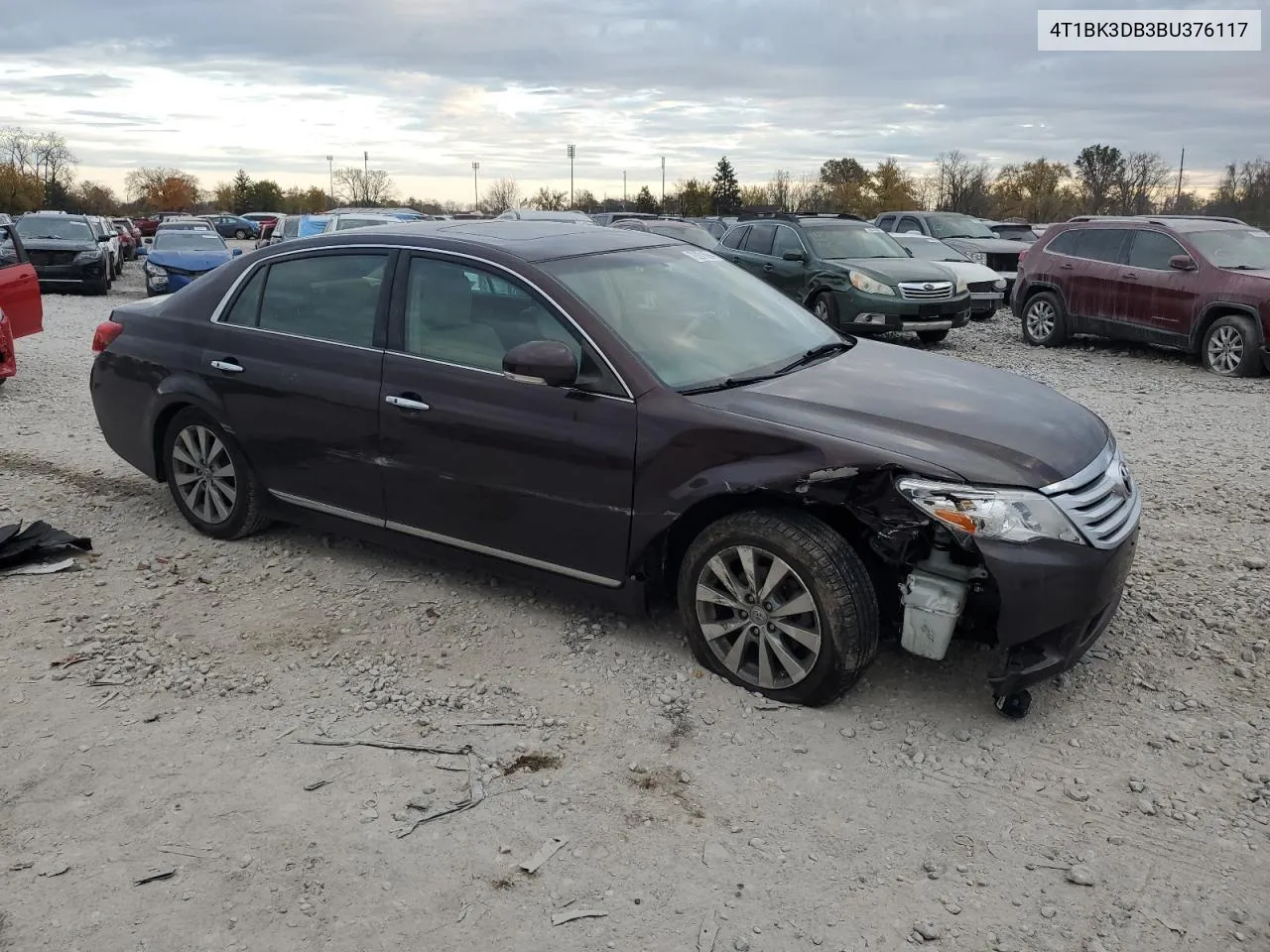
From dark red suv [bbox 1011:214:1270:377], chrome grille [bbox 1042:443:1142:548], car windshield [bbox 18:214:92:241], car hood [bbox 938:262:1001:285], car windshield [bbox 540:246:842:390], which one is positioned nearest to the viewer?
chrome grille [bbox 1042:443:1142:548]

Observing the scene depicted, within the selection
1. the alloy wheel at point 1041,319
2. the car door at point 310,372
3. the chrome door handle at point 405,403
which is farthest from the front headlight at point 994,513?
the alloy wheel at point 1041,319

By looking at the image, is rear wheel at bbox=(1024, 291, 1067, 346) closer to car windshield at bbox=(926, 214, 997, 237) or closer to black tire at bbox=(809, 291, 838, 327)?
black tire at bbox=(809, 291, 838, 327)

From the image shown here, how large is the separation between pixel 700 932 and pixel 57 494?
17.6 feet

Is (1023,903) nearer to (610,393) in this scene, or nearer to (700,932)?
(700,932)

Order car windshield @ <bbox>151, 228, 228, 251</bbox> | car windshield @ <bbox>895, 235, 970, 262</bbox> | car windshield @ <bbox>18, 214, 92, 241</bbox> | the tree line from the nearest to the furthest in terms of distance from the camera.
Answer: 1. car windshield @ <bbox>895, 235, 970, 262</bbox>
2. car windshield @ <bbox>151, 228, 228, 251</bbox>
3. car windshield @ <bbox>18, 214, 92, 241</bbox>
4. the tree line

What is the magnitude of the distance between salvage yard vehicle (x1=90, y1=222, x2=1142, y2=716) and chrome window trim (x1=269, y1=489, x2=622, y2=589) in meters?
0.01

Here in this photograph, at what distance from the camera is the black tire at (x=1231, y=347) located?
37.3 feet

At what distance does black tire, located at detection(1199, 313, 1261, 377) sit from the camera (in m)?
11.4

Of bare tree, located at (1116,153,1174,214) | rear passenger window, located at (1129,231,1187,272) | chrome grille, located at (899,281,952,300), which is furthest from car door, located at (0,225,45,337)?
bare tree, located at (1116,153,1174,214)

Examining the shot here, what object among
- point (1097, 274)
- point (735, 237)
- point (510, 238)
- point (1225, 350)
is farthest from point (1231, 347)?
point (510, 238)

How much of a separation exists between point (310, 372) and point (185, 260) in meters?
16.8

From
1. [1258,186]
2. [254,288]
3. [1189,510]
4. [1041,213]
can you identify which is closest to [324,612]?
[254,288]

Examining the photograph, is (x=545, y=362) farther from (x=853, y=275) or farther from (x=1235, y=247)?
(x=1235, y=247)

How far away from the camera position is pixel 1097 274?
1318cm
